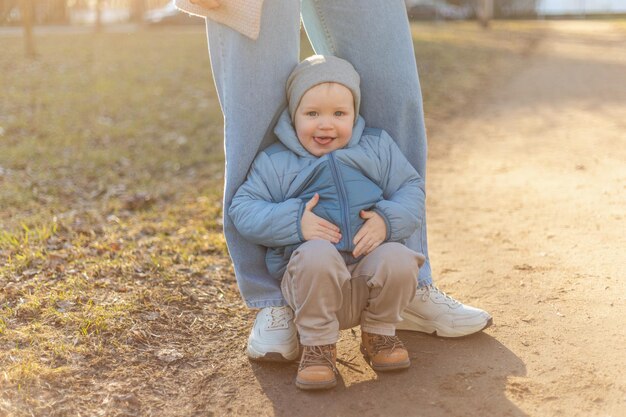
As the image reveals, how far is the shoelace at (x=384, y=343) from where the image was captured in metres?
2.66

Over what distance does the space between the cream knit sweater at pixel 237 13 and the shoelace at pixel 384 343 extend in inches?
45.3

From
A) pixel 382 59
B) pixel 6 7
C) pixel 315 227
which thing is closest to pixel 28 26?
pixel 6 7

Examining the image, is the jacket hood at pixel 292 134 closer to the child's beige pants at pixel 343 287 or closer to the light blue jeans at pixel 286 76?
the light blue jeans at pixel 286 76

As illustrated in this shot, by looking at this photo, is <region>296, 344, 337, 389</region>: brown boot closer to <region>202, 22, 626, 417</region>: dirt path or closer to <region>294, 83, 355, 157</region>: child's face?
<region>202, 22, 626, 417</region>: dirt path

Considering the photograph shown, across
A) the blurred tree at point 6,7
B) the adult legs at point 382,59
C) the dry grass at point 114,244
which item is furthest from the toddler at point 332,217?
the blurred tree at point 6,7

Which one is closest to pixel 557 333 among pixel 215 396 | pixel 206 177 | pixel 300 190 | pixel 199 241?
pixel 300 190

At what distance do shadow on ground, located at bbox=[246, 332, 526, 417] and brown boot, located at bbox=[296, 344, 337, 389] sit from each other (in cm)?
4

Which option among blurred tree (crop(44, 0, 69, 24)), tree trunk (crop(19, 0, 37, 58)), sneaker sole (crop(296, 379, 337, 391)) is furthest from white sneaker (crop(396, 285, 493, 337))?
blurred tree (crop(44, 0, 69, 24))

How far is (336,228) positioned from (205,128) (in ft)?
15.9

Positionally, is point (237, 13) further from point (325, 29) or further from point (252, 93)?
point (325, 29)

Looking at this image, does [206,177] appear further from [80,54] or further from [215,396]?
[80,54]

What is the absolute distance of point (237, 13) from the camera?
9.04 feet

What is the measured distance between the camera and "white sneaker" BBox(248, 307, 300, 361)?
2.76 metres

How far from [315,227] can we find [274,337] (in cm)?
46
